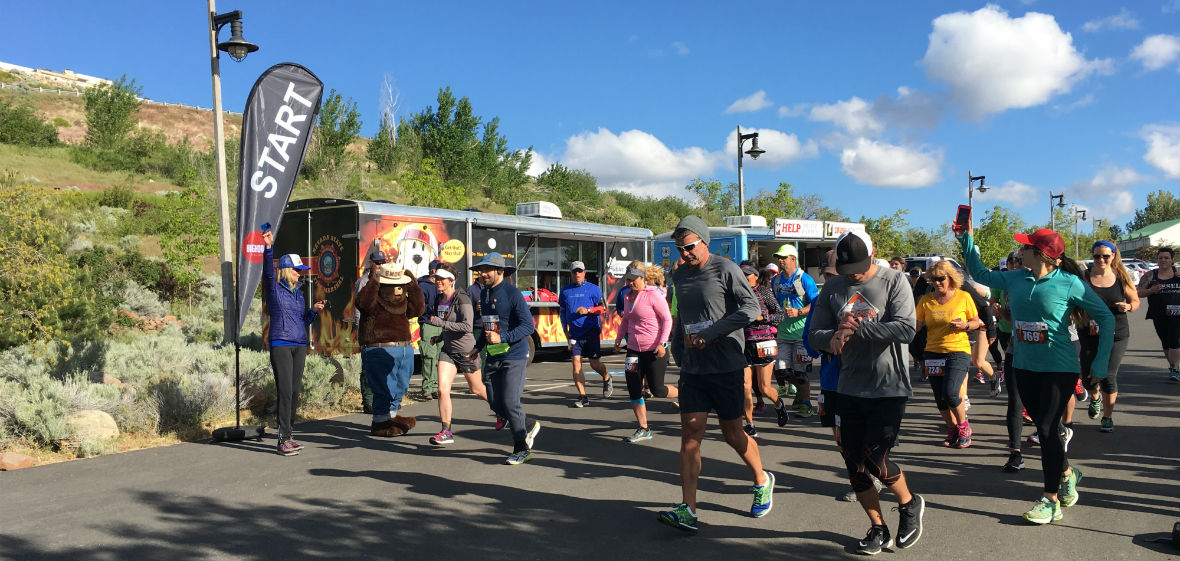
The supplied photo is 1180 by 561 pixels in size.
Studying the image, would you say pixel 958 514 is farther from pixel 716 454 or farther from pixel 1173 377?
pixel 1173 377

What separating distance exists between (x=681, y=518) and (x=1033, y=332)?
241 cm

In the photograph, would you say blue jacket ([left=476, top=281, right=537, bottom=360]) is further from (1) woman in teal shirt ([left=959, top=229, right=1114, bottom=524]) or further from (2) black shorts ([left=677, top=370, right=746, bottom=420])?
(1) woman in teal shirt ([left=959, top=229, right=1114, bottom=524])

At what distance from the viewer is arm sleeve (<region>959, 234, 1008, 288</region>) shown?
5.26 meters

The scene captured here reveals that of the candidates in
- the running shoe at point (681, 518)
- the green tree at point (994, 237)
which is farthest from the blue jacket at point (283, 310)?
the green tree at point (994, 237)

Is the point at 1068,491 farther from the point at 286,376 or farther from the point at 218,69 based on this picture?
the point at 218,69

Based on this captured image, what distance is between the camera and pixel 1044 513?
15.3ft

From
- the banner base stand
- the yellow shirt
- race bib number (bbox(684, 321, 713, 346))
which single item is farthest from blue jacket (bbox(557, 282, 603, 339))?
race bib number (bbox(684, 321, 713, 346))

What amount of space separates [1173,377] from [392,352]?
10.1 meters

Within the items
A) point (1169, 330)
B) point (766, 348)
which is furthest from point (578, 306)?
point (1169, 330)

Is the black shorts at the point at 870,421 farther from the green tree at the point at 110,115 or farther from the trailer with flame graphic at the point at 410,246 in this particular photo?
the green tree at the point at 110,115

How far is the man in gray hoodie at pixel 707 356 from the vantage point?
184 inches

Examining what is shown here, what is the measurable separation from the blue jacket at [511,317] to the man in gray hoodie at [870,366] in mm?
3138

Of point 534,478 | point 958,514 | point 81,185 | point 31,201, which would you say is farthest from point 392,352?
point 81,185

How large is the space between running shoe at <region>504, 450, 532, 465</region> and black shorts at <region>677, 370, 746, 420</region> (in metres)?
2.28
